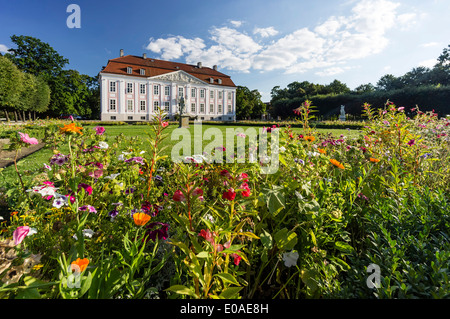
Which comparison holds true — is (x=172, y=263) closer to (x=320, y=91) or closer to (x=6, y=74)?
(x=6, y=74)

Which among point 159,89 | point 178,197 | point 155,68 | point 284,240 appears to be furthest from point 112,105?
point 284,240

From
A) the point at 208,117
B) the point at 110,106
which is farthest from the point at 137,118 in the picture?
the point at 208,117

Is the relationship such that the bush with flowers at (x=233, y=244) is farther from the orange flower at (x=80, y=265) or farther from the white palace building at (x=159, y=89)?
the white palace building at (x=159, y=89)

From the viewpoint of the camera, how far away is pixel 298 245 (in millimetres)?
1246

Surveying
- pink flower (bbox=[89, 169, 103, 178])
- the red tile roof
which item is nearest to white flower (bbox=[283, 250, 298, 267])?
pink flower (bbox=[89, 169, 103, 178])

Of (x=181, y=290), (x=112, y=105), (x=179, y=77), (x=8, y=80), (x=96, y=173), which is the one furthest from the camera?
(x=179, y=77)

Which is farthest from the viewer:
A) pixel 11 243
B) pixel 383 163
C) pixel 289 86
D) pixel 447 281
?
pixel 289 86

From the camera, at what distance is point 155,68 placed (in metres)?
36.7

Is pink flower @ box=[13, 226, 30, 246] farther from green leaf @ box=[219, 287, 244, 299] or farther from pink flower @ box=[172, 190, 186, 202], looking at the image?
green leaf @ box=[219, 287, 244, 299]

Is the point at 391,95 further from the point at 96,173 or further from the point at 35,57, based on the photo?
the point at 35,57

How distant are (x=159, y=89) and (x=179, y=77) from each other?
12.8ft

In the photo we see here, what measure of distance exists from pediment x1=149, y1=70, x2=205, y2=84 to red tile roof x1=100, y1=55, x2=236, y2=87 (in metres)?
1.14

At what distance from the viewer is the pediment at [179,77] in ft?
116
